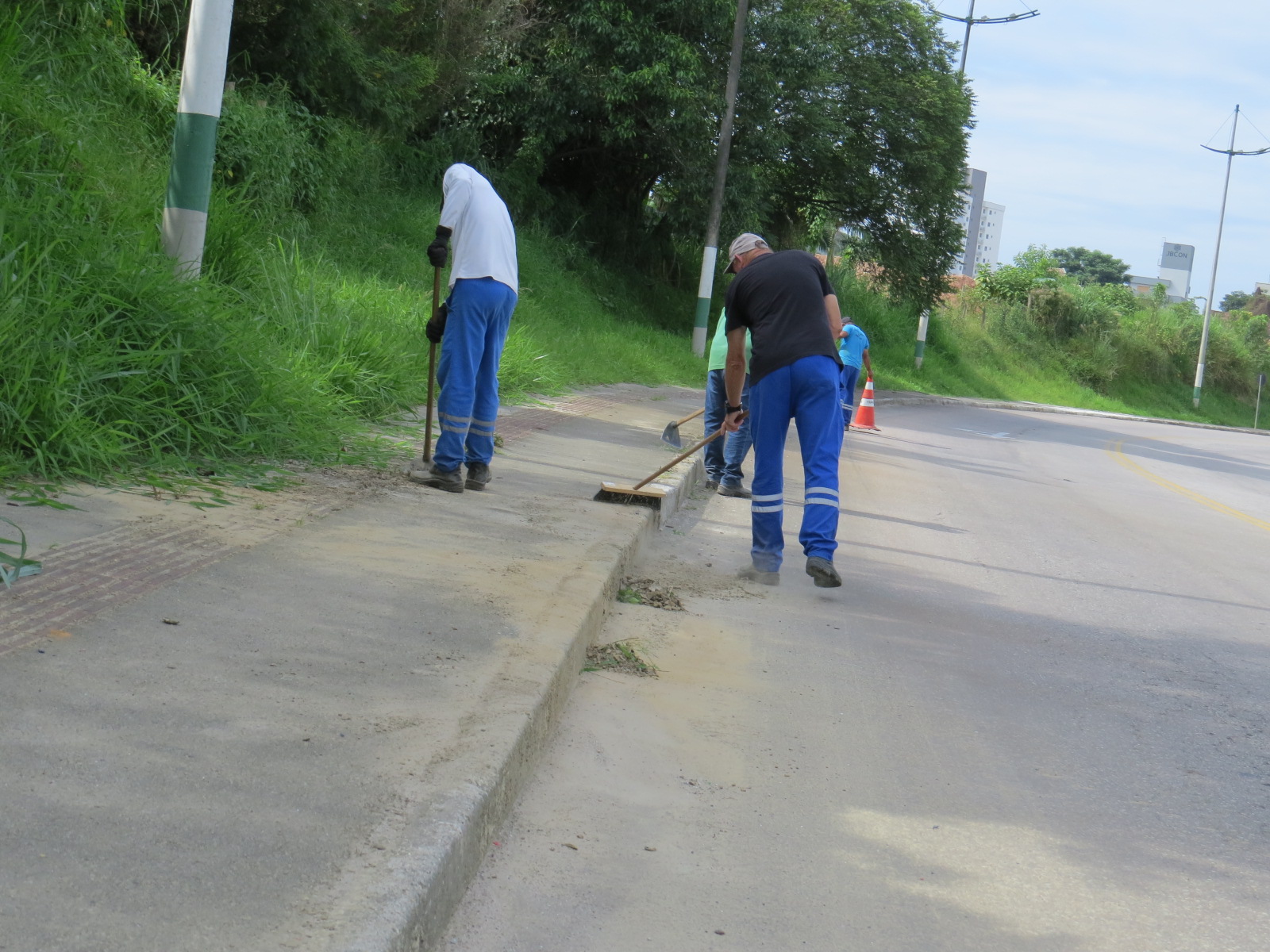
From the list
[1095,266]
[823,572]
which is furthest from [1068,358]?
[1095,266]

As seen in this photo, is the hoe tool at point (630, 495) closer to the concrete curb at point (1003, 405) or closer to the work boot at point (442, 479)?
the work boot at point (442, 479)

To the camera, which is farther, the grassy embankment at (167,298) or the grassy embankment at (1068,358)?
the grassy embankment at (1068,358)

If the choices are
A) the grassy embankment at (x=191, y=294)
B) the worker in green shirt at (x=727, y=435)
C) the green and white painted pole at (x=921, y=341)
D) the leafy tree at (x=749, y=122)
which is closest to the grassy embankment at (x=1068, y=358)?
the green and white painted pole at (x=921, y=341)

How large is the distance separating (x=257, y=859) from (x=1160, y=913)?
84.5 inches

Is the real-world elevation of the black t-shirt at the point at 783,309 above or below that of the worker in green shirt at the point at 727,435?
above

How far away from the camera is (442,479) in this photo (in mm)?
6930

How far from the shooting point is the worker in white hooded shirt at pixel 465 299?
6.91 m

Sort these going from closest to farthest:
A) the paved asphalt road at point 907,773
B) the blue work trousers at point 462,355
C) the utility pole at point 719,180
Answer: the paved asphalt road at point 907,773, the blue work trousers at point 462,355, the utility pole at point 719,180

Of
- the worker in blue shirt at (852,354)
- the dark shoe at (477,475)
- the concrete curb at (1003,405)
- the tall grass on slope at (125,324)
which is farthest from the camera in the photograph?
the concrete curb at (1003,405)

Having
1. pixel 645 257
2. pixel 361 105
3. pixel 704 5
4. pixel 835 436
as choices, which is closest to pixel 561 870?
pixel 835 436

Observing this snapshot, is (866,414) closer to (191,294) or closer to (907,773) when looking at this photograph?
(191,294)

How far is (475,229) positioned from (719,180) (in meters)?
18.4

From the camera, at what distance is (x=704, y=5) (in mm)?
24062

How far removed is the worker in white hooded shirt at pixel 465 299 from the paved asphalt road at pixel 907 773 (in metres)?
1.30
